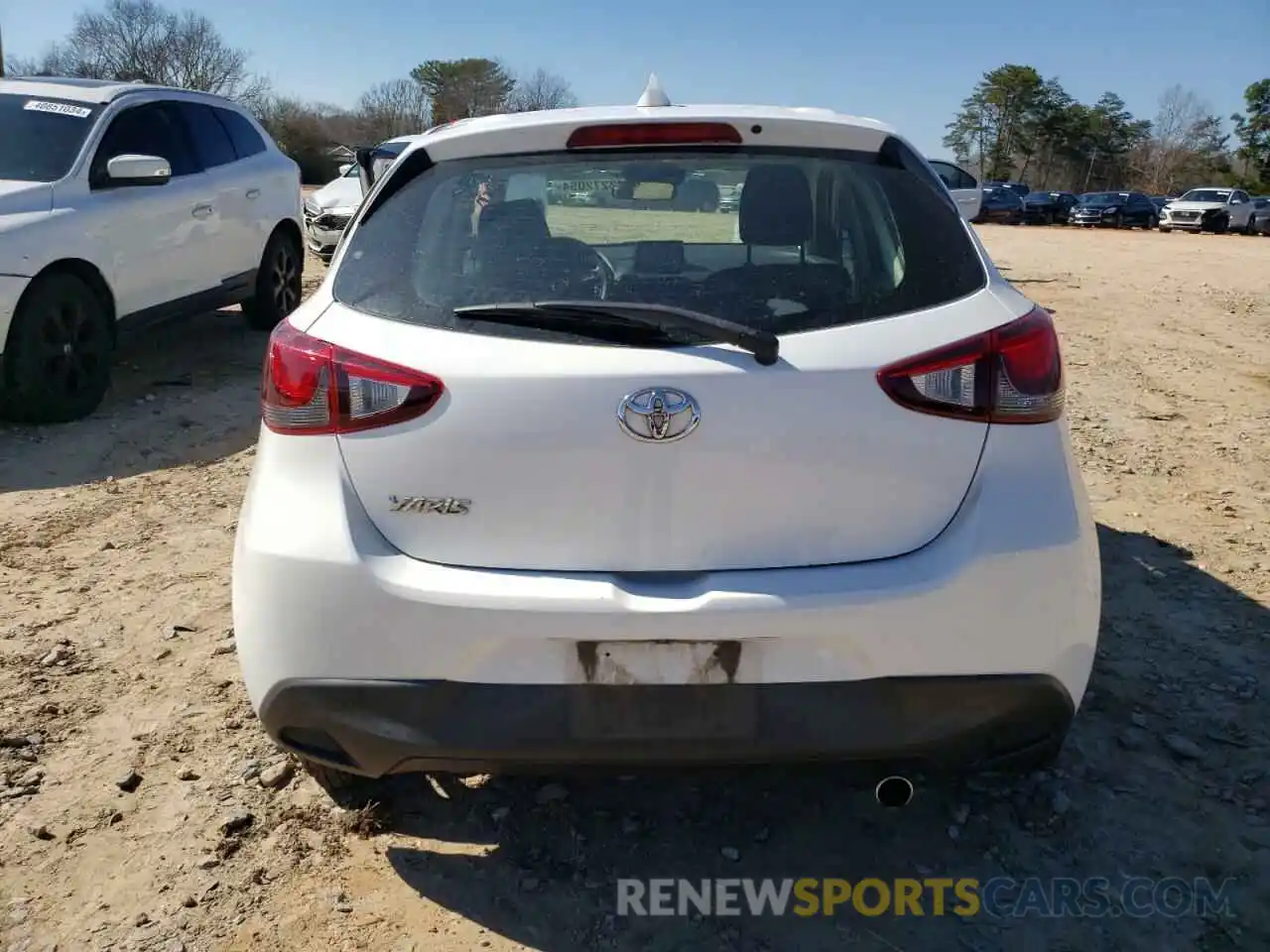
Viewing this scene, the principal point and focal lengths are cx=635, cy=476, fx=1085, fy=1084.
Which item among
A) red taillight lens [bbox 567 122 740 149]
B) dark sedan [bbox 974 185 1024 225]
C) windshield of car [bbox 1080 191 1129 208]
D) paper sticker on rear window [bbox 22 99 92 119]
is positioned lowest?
dark sedan [bbox 974 185 1024 225]

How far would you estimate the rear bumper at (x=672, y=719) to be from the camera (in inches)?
82.7

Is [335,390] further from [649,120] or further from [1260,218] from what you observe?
[1260,218]

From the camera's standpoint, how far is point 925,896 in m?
2.47

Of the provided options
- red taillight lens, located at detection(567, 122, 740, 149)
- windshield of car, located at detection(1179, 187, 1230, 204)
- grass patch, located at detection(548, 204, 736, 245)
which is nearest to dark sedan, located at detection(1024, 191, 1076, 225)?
windshield of car, located at detection(1179, 187, 1230, 204)

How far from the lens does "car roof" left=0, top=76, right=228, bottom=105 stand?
710 cm

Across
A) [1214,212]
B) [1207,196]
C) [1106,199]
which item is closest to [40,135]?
[1214,212]

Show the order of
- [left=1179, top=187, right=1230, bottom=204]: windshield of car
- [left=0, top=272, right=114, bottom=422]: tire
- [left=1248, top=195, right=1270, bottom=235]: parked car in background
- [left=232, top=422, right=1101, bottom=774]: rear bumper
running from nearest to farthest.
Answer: [left=232, top=422, right=1101, bottom=774]: rear bumper < [left=0, top=272, right=114, bottom=422]: tire < [left=1248, top=195, right=1270, bottom=235]: parked car in background < [left=1179, top=187, right=1230, bottom=204]: windshield of car

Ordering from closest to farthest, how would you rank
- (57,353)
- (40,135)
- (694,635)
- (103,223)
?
(694,635), (57,353), (103,223), (40,135)

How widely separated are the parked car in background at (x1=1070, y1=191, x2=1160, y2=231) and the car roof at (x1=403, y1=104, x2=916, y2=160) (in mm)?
47089

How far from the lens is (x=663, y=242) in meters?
2.57

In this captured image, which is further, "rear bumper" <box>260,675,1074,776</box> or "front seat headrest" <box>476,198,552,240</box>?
"front seat headrest" <box>476,198,552,240</box>

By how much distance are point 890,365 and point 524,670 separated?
3.02 feet

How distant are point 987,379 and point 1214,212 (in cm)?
4507
